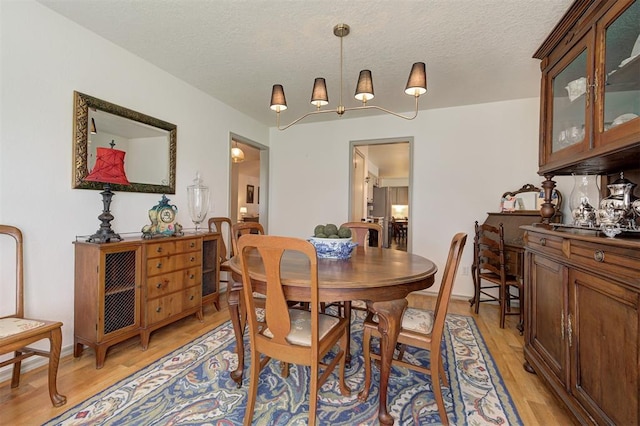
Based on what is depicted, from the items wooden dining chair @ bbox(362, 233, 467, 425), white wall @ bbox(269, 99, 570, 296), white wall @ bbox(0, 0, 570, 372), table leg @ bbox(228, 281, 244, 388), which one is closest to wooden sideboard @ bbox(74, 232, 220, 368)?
A: white wall @ bbox(0, 0, 570, 372)

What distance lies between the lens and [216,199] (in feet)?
11.9

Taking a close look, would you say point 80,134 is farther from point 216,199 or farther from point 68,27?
point 216,199

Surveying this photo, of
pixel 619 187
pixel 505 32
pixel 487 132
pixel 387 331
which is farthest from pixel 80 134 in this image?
pixel 487 132

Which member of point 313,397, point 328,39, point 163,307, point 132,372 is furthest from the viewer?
point 163,307

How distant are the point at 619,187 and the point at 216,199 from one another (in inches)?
142

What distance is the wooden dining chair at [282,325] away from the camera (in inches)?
49.0

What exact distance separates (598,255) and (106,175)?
2931mm

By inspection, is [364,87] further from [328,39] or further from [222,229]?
[222,229]

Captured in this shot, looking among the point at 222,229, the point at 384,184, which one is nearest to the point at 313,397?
the point at 222,229

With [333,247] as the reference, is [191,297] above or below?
below

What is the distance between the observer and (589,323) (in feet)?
4.41

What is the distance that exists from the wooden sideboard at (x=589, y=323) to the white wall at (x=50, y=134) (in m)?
3.25

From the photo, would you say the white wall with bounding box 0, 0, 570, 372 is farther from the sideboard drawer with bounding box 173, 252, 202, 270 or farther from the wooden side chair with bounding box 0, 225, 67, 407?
the sideboard drawer with bounding box 173, 252, 202, 270

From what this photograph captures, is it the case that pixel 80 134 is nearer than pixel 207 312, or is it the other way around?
pixel 80 134
